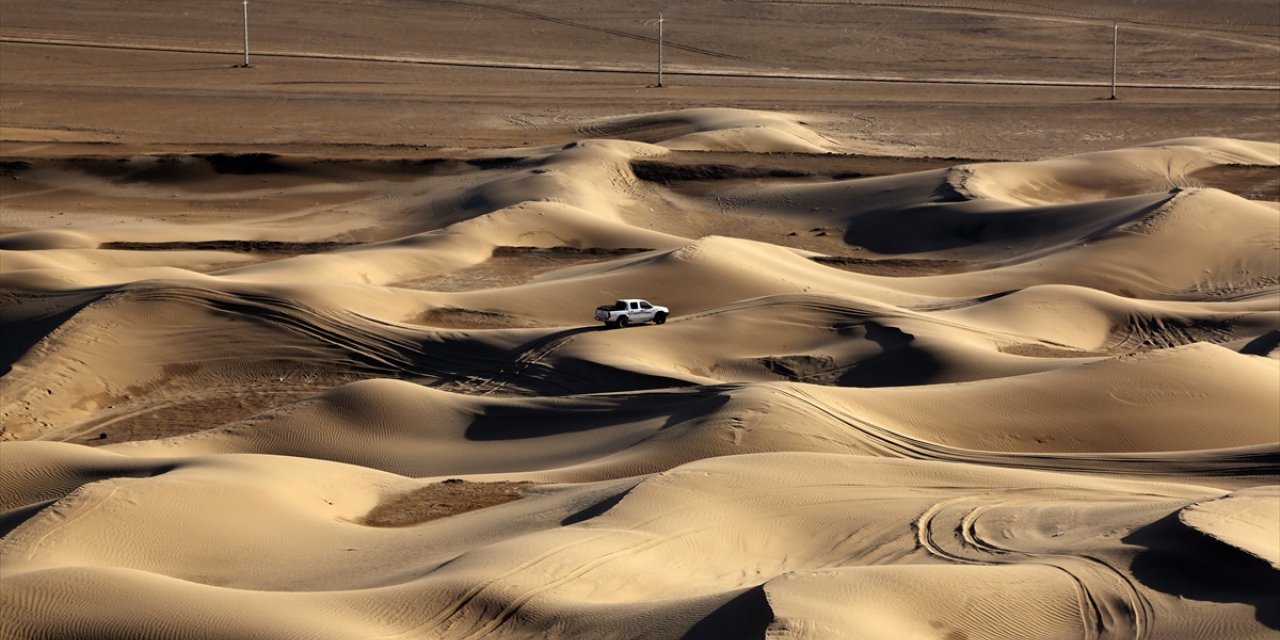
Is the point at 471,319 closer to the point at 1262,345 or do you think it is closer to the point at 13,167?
the point at 1262,345

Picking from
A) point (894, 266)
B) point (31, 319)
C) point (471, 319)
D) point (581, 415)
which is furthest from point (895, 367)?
point (31, 319)

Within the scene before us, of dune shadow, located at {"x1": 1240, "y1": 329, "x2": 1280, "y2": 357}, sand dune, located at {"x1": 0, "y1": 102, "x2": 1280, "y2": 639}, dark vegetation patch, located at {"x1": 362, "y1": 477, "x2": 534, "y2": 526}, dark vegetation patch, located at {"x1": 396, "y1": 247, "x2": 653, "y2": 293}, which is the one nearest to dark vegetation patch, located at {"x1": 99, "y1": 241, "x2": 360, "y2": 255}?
sand dune, located at {"x1": 0, "y1": 102, "x2": 1280, "y2": 639}

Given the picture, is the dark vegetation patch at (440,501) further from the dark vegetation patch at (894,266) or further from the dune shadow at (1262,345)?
the dark vegetation patch at (894,266)

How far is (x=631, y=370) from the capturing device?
1878cm

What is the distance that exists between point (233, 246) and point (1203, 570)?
72.2ft

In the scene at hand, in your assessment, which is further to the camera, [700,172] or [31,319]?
[700,172]

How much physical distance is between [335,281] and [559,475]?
32.5 ft

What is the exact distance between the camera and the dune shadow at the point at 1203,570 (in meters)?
9.77

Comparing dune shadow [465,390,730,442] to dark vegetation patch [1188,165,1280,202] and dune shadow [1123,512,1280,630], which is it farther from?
dark vegetation patch [1188,165,1280,202]

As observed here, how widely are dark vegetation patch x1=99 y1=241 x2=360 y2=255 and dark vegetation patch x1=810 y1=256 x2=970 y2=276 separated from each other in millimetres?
9492

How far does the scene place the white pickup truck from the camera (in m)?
20.2

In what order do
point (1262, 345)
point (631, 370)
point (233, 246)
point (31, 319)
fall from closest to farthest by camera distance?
point (631, 370)
point (1262, 345)
point (31, 319)
point (233, 246)

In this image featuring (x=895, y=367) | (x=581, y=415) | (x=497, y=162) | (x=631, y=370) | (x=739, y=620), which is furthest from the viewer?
(x=497, y=162)

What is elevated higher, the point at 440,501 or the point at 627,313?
the point at 627,313
